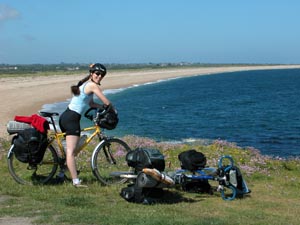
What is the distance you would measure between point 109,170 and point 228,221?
11.6 feet

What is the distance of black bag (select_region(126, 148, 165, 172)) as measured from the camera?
25.5 feet

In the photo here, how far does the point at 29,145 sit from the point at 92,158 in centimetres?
117

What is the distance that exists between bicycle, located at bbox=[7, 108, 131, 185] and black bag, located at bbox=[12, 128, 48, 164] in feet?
0.79

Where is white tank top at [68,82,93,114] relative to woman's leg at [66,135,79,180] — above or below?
above

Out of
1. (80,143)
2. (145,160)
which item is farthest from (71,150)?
(145,160)

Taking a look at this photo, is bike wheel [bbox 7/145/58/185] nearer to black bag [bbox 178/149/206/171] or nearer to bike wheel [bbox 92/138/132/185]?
bike wheel [bbox 92/138/132/185]

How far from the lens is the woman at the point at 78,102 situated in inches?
326

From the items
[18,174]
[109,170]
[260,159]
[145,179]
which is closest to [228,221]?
[145,179]

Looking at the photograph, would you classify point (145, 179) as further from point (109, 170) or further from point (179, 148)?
point (179, 148)

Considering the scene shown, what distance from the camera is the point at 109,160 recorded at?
30.3 feet

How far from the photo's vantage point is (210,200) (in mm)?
8227

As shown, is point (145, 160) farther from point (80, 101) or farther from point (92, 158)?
point (80, 101)

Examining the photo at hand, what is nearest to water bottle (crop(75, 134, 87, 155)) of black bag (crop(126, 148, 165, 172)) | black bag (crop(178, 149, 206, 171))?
black bag (crop(126, 148, 165, 172))

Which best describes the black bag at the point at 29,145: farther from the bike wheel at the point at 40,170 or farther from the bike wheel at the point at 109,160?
the bike wheel at the point at 109,160
